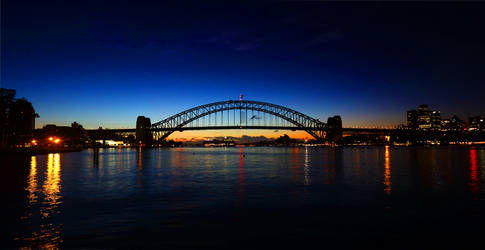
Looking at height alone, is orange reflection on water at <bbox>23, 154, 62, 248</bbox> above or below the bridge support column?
below

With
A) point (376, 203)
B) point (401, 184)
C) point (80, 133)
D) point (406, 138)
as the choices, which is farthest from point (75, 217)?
point (406, 138)

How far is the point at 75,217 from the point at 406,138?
182607 millimetres

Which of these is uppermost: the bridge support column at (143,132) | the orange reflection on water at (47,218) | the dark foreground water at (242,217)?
the bridge support column at (143,132)

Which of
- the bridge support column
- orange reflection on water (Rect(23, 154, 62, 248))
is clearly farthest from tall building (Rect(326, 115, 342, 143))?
orange reflection on water (Rect(23, 154, 62, 248))

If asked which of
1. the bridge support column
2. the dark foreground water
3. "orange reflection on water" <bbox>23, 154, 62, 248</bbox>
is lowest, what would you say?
the dark foreground water

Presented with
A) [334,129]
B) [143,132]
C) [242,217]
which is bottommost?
[242,217]

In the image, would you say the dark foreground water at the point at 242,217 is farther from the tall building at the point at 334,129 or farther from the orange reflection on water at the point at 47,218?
the tall building at the point at 334,129

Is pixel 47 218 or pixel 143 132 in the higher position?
pixel 143 132

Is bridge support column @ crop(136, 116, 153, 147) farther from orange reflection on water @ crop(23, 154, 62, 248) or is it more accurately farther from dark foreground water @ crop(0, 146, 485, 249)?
dark foreground water @ crop(0, 146, 485, 249)

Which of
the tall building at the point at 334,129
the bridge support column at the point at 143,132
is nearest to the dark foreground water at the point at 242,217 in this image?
the tall building at the point at 334,129

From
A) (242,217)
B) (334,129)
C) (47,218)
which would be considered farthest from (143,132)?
(242,217)

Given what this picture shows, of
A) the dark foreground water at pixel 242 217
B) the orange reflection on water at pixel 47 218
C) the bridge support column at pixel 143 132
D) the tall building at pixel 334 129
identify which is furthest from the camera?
the bridge support column at pixel 143 132

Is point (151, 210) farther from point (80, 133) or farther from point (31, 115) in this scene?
point (80, 133)

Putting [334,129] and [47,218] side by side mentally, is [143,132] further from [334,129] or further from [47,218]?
[47,218]
